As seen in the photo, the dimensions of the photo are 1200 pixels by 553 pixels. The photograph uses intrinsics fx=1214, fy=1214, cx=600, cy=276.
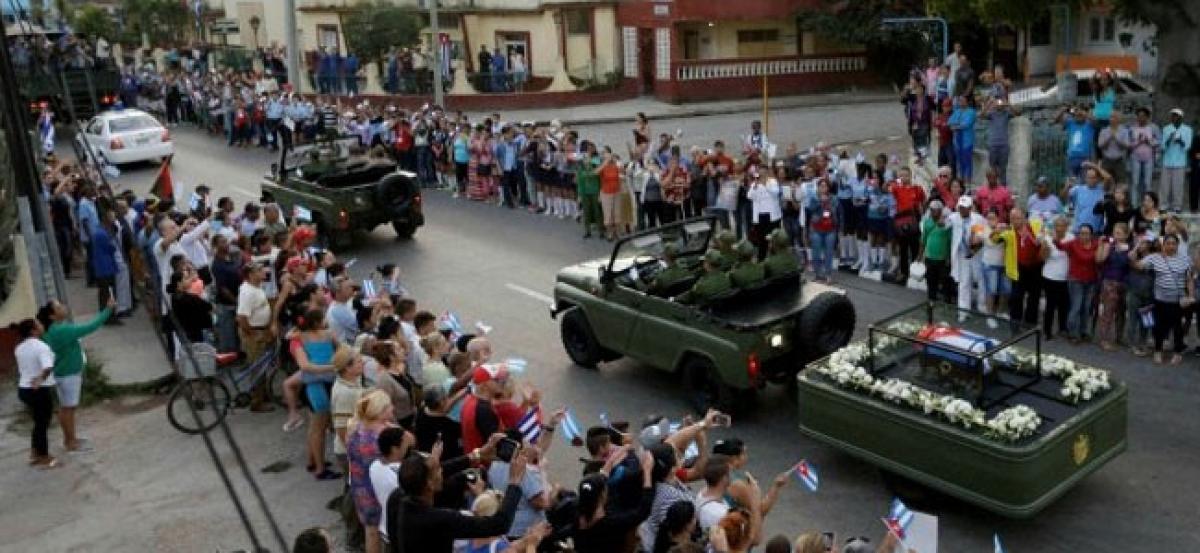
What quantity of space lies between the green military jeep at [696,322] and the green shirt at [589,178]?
6.17 metres

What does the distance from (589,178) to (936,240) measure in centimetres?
645

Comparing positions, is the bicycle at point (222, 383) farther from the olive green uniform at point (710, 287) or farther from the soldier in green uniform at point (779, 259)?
the soldier in green uniform at point (779, 259)

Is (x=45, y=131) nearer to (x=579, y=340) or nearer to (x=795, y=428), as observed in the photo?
(x=579, y=340)

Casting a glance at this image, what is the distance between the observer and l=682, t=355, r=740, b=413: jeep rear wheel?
1131 cm

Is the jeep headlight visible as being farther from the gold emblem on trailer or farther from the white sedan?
the white sedan

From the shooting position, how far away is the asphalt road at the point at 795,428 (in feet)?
30.1

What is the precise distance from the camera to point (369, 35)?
131 feet

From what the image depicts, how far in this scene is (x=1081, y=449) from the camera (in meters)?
9.03

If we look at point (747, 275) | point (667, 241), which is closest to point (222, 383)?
point (667, 241)

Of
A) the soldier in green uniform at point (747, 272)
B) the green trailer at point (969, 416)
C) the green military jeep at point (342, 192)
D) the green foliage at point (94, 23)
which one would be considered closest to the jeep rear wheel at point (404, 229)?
the green military jeep at point (342, 192)

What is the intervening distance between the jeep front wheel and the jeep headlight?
2.37 m

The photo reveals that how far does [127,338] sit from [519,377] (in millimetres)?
5464

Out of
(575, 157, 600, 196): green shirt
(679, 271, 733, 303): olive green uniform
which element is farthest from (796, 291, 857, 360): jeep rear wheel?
(575, 157, 600, 196): green shirt

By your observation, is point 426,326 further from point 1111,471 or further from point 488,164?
point 488,164
